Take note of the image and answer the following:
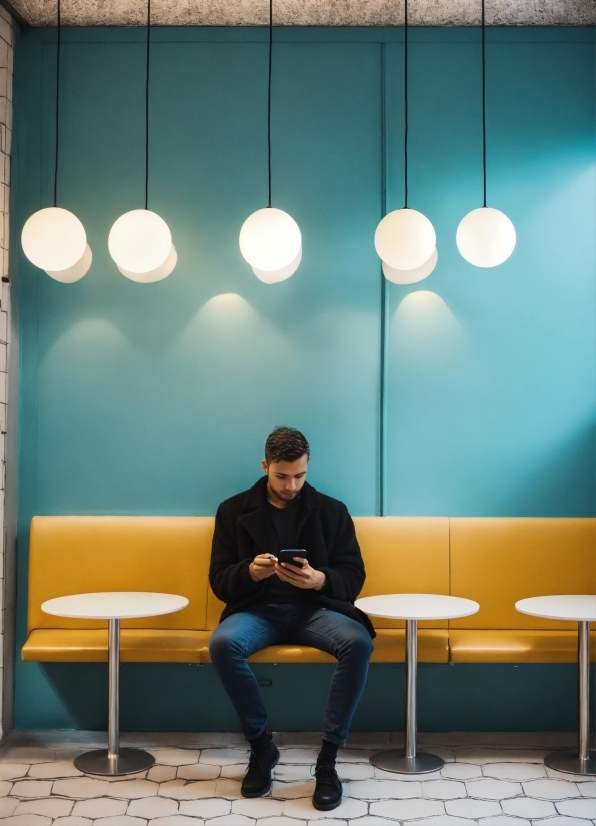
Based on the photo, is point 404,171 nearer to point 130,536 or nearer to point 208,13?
point 208,13

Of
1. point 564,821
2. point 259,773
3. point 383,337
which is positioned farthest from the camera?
point 383,337

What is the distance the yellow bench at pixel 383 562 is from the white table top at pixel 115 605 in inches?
9.6

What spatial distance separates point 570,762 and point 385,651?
2.64 feet

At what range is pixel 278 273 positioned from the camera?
11.4 ft

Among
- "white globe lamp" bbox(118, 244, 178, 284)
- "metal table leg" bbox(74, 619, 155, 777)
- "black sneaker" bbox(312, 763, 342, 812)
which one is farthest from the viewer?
"white globe lamp" bbox(118, 244, 178, 284)

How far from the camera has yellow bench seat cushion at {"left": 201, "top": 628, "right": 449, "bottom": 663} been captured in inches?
127

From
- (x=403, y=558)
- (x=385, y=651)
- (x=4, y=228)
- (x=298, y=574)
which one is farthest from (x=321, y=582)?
(x=4, y=228)

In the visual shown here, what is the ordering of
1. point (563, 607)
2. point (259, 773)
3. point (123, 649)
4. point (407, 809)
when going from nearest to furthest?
1. point (407, 809)
2. point (259, 773)
3. point (563, 607)
4. point (123, 649)

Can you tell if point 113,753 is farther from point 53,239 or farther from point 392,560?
point 53,239

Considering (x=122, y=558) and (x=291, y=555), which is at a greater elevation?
(x=291, y=555)

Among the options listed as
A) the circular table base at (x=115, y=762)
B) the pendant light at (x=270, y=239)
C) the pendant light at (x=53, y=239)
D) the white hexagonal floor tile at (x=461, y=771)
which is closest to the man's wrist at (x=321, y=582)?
the white hexagonal floor tile at (x=461, y=771)

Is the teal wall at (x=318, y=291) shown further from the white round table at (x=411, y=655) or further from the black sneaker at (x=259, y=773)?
the black sneaker at (x=259, y=773)

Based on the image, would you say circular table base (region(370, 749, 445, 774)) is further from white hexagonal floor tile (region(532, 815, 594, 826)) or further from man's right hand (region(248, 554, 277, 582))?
man's right hand (region(248, 554, 277, 582))

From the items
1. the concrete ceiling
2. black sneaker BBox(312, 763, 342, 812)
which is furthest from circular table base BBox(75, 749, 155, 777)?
the concrete ceiling
